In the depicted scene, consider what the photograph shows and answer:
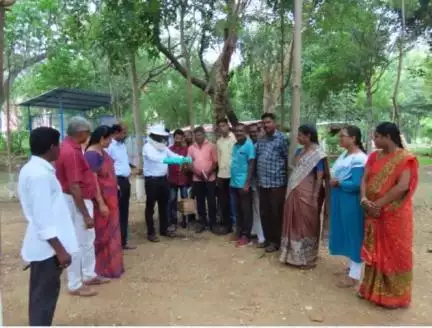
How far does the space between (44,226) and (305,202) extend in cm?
306

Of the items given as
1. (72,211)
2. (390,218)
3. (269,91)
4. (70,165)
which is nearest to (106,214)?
(72,211)

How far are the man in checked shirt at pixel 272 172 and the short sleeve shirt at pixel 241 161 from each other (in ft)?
0.67

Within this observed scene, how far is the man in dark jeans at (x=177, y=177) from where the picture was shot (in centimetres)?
708

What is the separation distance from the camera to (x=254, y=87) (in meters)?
19.2

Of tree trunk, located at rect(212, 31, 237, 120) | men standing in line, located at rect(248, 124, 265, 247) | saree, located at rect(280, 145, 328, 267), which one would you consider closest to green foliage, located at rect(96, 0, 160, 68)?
tree trunk, located at rect(212, 31, 237, 120)

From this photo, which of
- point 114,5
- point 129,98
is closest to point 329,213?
point 114,5

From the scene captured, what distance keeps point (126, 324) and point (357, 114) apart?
23.8m

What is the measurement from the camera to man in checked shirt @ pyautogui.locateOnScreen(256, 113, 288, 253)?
5566mm

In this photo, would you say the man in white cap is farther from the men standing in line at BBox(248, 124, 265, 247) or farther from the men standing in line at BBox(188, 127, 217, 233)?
the men standing in line at BBox(248, 124, 265, 247)

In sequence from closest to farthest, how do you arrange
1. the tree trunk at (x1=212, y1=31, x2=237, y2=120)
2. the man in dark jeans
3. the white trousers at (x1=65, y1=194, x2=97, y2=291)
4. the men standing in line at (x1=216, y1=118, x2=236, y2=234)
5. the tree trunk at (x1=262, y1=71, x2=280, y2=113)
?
the white trousers at (x1=65, y1=194, x2=97, y2=291) → the men standing in line at (x1=216, y1=118, x2=236, y2=234) → the man in dark jeans → the tree trunk at (x1=212, y1=31, x2=237, y2=120) → the tree trunk at (x1=262, y1=71, x2=280, y2=113)

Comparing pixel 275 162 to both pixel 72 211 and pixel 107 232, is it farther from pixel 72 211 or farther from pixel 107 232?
pixel 72 211

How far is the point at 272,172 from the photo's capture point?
5.57 m

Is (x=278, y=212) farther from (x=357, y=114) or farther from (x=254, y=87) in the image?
(x=357, y=114)

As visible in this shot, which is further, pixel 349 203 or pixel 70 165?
pixel 349 203
